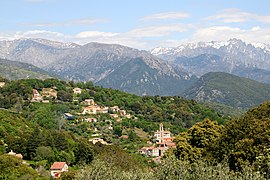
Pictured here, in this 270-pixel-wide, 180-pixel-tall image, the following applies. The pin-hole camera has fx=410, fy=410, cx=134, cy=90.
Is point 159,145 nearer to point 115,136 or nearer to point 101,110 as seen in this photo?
point 115,136

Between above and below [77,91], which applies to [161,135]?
below

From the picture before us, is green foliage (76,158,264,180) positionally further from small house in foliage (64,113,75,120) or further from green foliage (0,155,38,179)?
Answer: small house in foliage (64,113,75,120)

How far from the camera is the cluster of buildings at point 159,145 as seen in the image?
83.1m

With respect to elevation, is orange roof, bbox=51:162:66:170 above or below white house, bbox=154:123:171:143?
above

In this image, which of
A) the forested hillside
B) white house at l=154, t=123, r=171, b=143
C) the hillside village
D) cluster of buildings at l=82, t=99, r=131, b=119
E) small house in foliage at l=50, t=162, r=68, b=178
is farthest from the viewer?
cluster of buildings at l=82, t=99, r=131, b=119

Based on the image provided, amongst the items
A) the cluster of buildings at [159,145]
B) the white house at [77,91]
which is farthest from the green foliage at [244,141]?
the white house at [77,91]

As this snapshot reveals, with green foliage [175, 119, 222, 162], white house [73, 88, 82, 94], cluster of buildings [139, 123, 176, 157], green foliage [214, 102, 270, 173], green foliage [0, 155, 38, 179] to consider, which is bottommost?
cluster of buildings [139, 123, 176, 157]

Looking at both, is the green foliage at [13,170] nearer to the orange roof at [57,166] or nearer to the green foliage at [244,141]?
the orange roof at [57,166]

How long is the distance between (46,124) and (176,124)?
Answer: 38816 mm

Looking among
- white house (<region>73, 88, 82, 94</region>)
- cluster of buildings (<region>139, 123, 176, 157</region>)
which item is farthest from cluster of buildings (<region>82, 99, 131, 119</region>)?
cluster of buildings (<region>139, 123, 176, 157</region>)

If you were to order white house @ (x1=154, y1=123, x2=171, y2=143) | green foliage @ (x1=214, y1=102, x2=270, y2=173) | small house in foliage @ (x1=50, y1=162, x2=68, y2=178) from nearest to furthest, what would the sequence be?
green foliage @ (x1=214, y1=102, x2=270, y2=173) < small house in foliage @ (x1=50, y1=162, x2=68, y2=178) < white house @ (x1=154, y1=123, x2=171, y2=143)

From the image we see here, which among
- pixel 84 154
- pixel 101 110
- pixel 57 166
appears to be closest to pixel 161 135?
pixel 101 110

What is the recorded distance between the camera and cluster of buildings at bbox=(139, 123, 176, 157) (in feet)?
273

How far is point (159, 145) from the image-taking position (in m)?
88.4
